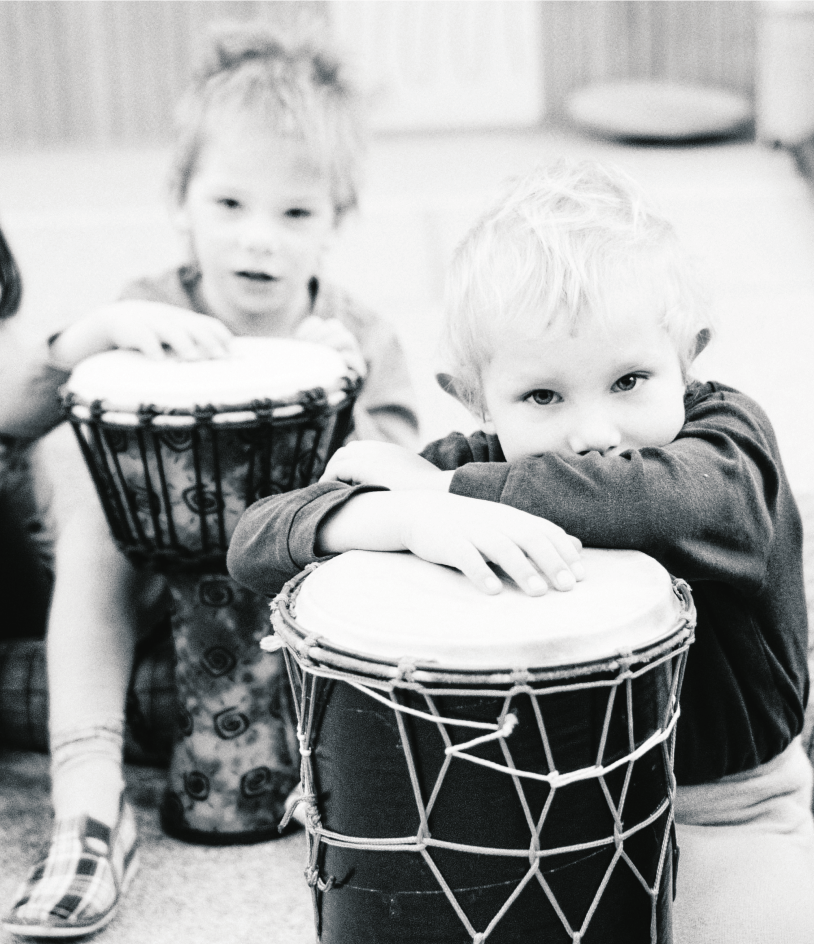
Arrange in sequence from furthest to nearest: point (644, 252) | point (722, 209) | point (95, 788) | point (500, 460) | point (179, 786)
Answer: point (722, 209), point (179, 786), point (95, 788), point (500, 460), point (644, 252)

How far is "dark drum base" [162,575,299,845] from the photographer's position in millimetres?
1663

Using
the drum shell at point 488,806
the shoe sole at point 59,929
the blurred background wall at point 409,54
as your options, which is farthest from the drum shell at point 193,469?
the blurred background wall at point 409,54

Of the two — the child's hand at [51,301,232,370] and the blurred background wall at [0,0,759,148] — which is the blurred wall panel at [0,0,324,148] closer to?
the blurred background wall at [0,0,759,148]

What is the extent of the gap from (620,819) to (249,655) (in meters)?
0.79

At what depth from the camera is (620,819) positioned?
1.00 meters

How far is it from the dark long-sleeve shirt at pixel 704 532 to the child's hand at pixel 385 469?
0.05 meters

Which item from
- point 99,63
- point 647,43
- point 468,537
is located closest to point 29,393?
point 468,537

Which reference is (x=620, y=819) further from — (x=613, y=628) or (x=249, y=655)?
(x=249, y=655)

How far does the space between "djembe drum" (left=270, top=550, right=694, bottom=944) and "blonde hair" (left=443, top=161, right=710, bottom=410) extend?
0.26 meters

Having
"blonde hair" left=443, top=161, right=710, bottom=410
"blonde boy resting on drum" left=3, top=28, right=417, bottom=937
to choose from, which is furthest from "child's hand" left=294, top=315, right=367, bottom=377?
"blonde hair" left=443, top=161, right=710, bottom=410

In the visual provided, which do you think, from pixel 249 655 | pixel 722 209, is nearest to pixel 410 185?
pixel 722 209

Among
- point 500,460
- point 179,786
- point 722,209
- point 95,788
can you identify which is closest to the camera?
point 500,460

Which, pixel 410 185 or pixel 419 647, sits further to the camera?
pixel 410 185

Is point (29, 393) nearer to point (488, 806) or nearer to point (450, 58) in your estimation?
point (488, 806)
